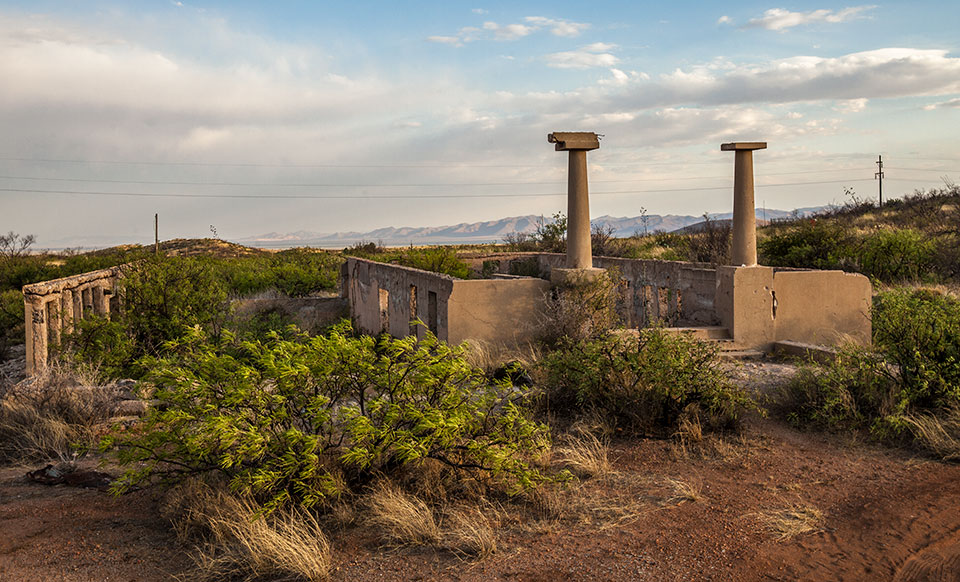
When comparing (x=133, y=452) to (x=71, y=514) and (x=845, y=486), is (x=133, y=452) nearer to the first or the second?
(x=71, y=514)

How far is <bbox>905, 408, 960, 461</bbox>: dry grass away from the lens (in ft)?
24.0

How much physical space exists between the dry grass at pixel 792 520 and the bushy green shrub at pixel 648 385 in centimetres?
207

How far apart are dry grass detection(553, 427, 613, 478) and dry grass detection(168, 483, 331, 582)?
8.87ft

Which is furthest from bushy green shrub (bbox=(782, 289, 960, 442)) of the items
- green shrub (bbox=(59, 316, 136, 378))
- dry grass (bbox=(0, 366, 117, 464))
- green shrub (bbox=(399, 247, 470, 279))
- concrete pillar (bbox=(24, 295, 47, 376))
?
green shrub (bbox=(399, 247, 470, 279))

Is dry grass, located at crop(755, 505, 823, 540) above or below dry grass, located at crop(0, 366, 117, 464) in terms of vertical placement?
below

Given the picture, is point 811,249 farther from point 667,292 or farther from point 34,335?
point 34,335

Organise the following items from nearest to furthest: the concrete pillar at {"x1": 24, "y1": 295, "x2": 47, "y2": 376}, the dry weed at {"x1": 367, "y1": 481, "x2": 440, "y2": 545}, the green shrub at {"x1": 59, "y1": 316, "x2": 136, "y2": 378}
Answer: the dry weed at {"x1": 367, "y1": 481, "x2": 440, "y2": 545}
the concrete pillar at {"x1": 24, "y1": 295, "x2": 47, "y2": 376}
the green shrub at {"x1": 59, "y1": 316, "x2": 136, "y2": 378}

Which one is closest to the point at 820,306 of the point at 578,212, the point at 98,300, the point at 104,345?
the point at 578,212

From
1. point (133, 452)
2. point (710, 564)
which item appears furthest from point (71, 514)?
point (710, 564)

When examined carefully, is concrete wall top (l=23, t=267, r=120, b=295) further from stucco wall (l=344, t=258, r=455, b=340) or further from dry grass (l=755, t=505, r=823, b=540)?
dry grass (l=755, t=505, r=823, b=540)

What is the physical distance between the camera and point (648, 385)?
836 cm

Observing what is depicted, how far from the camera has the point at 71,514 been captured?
6.22 m

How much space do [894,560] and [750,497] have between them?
1.33 metres

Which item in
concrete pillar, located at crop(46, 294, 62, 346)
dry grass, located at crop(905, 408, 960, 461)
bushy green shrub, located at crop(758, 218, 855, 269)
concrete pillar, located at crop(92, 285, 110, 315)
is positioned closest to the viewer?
dry grass, located at crop(905, 408, 960, 461)
